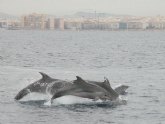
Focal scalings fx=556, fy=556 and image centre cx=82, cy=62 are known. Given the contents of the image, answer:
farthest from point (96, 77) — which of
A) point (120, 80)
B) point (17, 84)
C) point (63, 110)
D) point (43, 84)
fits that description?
point (63, 110)

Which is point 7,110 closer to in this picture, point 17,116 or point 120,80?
point 17,116

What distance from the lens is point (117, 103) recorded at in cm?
3167

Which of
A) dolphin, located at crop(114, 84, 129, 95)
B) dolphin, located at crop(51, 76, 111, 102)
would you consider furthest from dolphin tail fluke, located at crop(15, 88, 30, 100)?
dolphin, located at crop(114, 84, 129, 95)

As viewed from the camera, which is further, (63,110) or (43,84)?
(43,84)

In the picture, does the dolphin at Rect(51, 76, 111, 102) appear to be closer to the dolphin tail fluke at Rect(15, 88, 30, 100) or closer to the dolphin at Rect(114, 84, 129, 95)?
the dolphin tail fluke at Rect(15, 88, 30, 100)

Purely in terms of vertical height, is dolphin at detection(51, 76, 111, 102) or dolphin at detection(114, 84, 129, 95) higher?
dolphin at detection(51, 76, 111, 102)

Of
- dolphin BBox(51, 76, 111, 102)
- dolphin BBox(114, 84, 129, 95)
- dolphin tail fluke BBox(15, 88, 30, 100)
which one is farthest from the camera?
dolphin BBox(114, 84, 129, 95)

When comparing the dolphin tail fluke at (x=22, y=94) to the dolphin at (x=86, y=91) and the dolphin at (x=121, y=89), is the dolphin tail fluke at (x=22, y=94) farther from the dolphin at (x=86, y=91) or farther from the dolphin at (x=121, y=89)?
the dolphin at (x=121, y=89)

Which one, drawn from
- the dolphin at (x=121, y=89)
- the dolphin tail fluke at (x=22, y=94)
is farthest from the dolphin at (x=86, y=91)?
the dolphin at (x=121, y=89)

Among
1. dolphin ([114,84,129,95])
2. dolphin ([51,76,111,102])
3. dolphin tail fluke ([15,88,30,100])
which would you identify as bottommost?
dolphin ([114,84,129,95])

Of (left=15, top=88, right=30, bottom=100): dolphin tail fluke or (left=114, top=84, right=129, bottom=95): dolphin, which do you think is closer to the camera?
(left=15, top=88, right=30, bottom=100): dolphin tail fluke

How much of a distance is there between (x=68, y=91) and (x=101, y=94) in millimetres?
1896

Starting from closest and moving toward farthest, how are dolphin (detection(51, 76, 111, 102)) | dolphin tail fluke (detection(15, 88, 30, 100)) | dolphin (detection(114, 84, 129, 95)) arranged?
dolphin (detection(51, 76, 111, 102)), dolphin tail fluke (detection(15, 88, 30, 100)), dolphin (detection(114, 84, 129, 95))

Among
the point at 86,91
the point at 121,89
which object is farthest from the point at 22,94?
the point at 121,89
